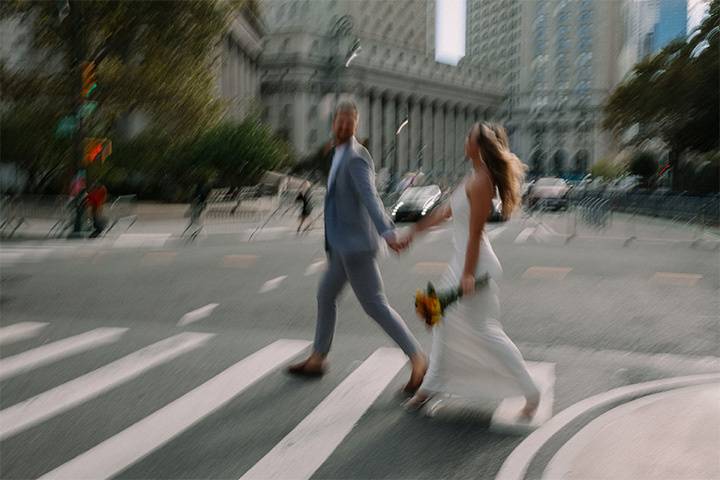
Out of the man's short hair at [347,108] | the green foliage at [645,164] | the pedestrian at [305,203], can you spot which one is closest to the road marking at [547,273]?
the man's short hair at [347,108]

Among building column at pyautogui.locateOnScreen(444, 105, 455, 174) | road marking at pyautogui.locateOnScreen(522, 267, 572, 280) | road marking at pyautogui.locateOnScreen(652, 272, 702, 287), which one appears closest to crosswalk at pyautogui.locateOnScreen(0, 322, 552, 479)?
road marking at pyautogui.locateOnScreen(522, 267, 572, 280)

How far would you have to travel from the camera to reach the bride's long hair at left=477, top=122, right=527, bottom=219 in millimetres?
5273

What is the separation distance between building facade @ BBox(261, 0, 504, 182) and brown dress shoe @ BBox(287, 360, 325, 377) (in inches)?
3787

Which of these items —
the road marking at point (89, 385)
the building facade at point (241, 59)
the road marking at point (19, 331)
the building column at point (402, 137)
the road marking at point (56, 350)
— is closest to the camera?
the road marking at point (89, 385)

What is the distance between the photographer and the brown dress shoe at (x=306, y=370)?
6.57m

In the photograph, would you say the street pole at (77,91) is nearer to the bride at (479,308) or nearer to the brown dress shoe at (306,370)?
the brown dress shoe at (306,370)

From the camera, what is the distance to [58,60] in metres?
30.0

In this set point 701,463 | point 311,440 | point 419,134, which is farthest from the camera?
point 419,134

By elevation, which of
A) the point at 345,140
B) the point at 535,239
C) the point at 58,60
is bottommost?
the point at 535,239

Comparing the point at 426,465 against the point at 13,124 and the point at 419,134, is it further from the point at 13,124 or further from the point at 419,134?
the point at 419,134

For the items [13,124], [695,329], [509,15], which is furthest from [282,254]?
[509,15]

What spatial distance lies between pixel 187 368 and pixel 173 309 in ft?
10.6

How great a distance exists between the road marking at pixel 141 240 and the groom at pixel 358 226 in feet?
48.1

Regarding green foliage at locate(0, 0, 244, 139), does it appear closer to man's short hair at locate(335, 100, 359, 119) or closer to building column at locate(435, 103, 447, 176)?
man's short hair at locate(335, 100, 359, 119)
